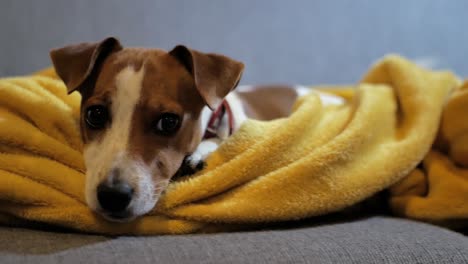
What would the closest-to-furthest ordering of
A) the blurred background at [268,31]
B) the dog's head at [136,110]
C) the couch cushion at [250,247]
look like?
the couch cushion at [250,247] → the dog's head at [136,110] → the blurred background at [268,31]

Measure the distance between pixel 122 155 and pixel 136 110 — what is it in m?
0.13

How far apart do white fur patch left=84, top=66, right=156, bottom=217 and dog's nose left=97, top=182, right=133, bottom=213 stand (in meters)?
0.01

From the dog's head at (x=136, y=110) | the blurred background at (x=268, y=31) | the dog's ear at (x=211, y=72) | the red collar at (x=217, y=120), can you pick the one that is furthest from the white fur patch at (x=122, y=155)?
the blurred background at (x=268, y=31)

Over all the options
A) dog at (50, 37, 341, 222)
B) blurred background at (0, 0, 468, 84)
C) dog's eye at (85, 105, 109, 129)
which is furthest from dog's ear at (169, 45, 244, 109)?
blurred background at (0, 0, 468, 84)

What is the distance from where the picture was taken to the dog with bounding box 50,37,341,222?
112 centimetres

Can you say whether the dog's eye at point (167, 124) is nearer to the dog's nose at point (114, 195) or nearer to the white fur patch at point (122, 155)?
the white fur patch at point (122, 155)

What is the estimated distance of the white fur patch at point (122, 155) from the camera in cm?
112

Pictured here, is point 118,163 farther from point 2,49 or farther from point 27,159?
point 2,49

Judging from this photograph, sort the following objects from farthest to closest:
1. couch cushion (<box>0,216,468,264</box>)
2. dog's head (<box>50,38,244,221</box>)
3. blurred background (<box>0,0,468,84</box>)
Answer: blurred background (<box>0,0,468,84</box>)
dog's head (<box>50,38,244,221</box>)
couch cushion (<box>0,216,468,264</box>)

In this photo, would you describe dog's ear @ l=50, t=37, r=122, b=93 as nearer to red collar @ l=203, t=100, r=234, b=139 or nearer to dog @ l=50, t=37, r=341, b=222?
dog @ l=50, t=37, r=341, b=222

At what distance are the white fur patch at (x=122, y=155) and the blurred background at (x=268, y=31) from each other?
89 cm

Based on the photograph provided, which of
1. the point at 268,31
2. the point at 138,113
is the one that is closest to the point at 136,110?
the point at 138,113

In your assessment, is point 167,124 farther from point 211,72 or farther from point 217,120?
point 217,120

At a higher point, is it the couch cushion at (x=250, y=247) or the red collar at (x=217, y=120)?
the red collar at (x=217, y=120)
